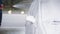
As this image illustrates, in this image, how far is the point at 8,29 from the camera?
176 centimetres

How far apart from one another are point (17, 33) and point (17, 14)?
347mm

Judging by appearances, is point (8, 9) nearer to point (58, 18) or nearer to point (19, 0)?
point (19, 0)

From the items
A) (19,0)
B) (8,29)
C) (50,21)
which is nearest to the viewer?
(50,21)

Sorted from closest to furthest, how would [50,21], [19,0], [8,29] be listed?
[50,21]
[19,0]
[8,29]

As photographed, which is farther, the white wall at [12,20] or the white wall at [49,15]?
the white wall at [12,20]

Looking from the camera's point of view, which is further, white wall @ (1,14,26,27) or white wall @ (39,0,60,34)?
white wall @ (1,14,26,27)

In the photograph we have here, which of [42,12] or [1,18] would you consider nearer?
[42,12]

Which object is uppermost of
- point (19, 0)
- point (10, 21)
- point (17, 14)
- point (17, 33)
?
point (19, 0)

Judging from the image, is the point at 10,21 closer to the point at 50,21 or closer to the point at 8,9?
the point at 8,9

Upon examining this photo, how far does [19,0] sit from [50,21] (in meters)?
1.08

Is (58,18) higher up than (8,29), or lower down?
higher up

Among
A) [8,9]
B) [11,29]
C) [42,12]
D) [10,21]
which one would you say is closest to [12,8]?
[8,9]

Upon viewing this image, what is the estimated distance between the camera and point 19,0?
1.65 metres

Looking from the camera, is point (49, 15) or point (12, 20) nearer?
point (49, 15)
